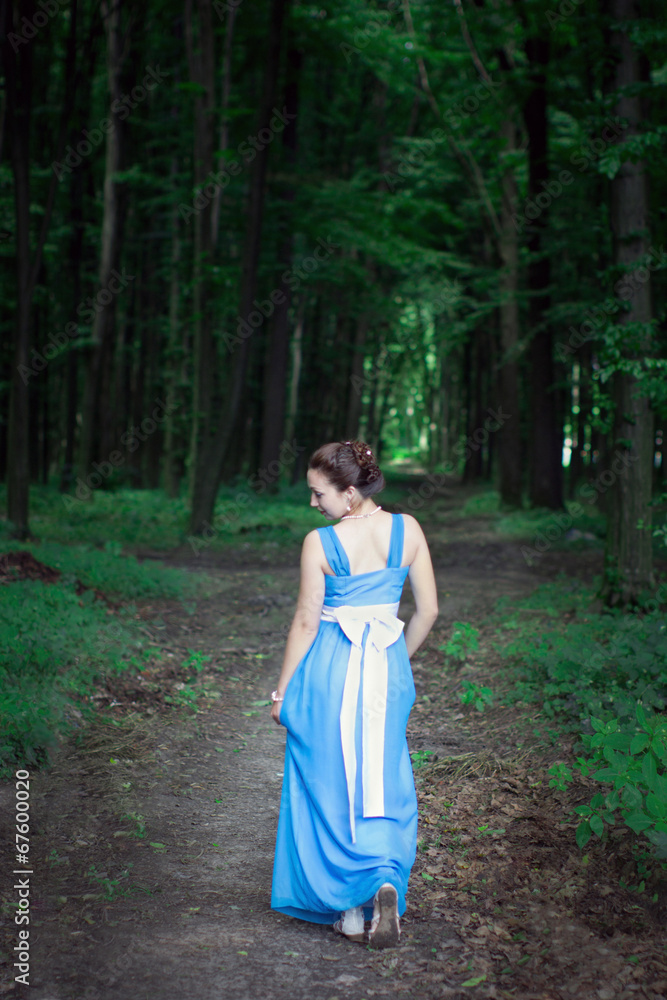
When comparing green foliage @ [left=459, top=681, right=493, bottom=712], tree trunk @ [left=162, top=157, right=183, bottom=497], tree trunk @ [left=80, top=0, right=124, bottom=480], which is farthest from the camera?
tree trunk @ [left=80, top=0, right=124, bottom=480]

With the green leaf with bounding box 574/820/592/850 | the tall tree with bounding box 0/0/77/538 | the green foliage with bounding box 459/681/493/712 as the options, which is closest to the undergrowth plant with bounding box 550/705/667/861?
the green leaf with bounding box 574/820/592/850

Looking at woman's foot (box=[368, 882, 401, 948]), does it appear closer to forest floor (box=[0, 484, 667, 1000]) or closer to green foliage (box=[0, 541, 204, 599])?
forest floor (box=[0, 484, 667, 1000])

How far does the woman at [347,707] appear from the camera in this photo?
3363mm

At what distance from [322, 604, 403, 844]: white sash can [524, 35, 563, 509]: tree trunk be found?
12678 mm

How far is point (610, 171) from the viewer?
7.00 metres

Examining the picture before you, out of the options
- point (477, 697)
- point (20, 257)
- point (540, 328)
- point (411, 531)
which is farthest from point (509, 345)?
point (411, 531)

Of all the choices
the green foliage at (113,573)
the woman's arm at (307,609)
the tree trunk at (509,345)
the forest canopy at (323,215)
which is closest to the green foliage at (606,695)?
the forest canopy at (323,215)

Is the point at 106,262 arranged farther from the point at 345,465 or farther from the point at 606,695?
the point at 345,465

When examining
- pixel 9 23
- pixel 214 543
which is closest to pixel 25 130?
pixel 9 23

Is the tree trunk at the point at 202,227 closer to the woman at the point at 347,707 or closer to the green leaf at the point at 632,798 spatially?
the woman at the point at 347,707

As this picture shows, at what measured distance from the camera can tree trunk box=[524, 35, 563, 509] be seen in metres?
15.8

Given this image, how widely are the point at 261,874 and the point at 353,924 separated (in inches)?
29.8

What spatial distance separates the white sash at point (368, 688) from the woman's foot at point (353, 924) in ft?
1.47

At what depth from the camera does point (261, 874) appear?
156 inches
